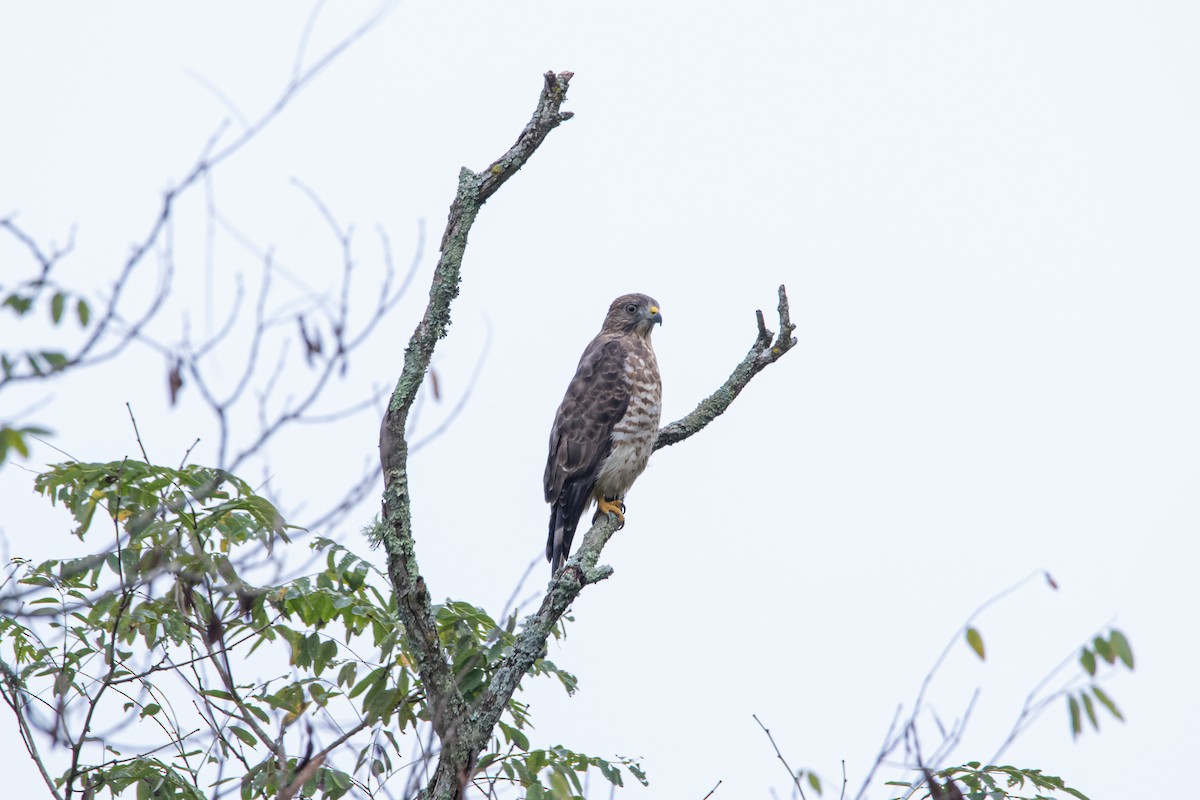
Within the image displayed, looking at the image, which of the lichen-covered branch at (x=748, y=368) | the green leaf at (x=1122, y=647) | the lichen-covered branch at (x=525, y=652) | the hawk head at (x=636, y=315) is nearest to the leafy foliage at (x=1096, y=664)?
the green leaf at (x=1122, y=647)

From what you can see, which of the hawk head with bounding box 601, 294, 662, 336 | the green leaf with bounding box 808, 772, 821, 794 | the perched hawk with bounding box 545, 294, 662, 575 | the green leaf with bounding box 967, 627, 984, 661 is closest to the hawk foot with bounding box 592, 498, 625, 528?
the perched hawk with bounding box 545, 294, 662, 575

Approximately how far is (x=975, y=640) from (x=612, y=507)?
3964mm

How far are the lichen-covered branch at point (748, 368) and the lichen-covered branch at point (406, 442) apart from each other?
6.73 ft

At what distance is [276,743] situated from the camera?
3477 mm

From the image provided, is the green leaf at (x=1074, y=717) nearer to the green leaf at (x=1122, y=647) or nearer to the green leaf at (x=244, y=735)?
the green leaf at (x=1122, y=647)

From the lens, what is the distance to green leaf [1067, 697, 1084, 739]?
2.35 meters

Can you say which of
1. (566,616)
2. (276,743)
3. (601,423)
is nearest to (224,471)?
(276,743)

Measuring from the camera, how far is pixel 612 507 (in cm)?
637

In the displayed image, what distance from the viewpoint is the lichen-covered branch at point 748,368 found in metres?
5.58

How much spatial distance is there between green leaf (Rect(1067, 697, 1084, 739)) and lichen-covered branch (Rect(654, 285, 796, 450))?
10.7ft

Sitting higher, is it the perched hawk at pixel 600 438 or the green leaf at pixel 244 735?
the perched hawk at pixel 600 438

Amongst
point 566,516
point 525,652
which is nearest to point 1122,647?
point 525,652

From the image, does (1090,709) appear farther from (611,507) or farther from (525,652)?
(611,507)

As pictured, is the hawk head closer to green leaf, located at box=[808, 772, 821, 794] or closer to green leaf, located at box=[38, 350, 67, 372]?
green leaf, located at box=[808, 772, 821, 794]
